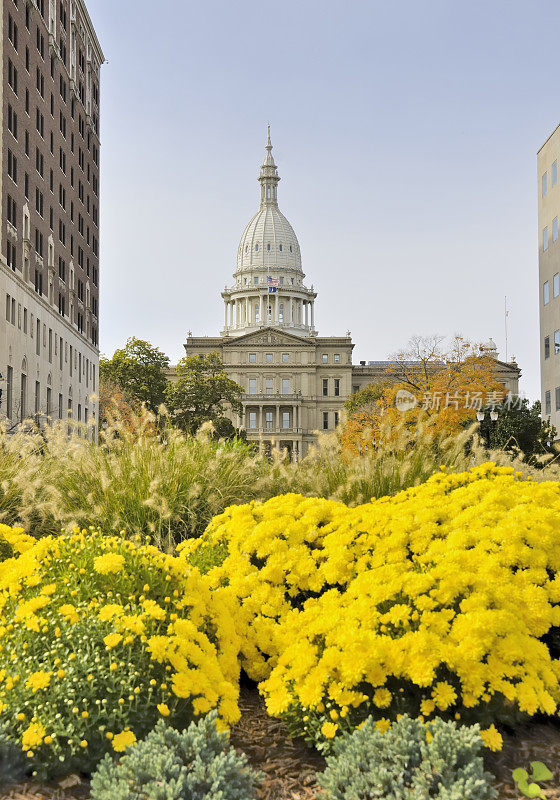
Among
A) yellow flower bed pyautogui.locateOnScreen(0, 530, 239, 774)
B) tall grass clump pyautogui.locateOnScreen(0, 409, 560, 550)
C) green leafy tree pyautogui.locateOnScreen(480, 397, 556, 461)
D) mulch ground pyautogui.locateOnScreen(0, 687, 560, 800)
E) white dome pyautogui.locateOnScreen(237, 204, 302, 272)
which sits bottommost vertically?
mulch ground pyautogui.locateOnScreen(0, 687, 560, 800)

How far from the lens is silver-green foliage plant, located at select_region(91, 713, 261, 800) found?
4238mm

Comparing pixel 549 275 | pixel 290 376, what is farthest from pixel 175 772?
pixel 290 376

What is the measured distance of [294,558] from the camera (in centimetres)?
684

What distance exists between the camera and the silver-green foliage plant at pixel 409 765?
14.5ft

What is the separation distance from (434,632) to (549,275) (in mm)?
52063

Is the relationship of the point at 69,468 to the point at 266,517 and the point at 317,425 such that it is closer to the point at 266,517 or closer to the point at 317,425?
the point at 266,517

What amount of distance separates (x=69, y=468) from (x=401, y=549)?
490cm

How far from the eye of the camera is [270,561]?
6.82 metres

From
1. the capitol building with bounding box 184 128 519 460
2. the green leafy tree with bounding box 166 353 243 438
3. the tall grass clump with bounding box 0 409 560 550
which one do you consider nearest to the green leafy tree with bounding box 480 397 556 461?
the tall grass clump with bounding box 0 409 560 550

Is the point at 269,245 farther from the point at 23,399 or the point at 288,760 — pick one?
the point at 288,760

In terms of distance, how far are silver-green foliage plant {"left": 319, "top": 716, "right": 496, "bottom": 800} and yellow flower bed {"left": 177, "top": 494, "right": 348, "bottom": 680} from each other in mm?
1559

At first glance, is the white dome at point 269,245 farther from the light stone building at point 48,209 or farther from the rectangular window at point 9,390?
the rectangular window at point 9,390

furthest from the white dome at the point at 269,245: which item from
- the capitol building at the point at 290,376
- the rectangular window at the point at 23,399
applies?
the rectangular window at the point at 23,399

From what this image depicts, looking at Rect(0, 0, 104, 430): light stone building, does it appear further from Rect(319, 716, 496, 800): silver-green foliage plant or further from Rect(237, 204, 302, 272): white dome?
Rect(237, 204, 302, 272): white dome
